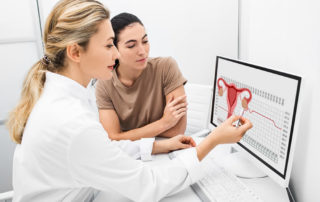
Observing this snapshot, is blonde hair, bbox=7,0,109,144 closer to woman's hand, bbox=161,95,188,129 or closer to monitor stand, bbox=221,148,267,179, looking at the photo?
woman's hand, bbox=161,95,188,129

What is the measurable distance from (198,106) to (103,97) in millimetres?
703

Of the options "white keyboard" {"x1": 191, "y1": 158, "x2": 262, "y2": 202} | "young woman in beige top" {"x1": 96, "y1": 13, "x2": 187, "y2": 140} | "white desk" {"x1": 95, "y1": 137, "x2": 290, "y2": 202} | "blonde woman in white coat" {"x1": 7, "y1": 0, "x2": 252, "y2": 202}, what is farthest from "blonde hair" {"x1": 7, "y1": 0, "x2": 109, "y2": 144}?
"white keyboard" {"x1": 191, "y1": 158, "x2": 262, "y2": 202}

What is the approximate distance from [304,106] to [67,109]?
0.71 m

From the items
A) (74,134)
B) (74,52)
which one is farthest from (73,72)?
(74,134)

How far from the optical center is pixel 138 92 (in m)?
1.52

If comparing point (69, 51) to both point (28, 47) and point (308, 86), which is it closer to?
point (308, 86)

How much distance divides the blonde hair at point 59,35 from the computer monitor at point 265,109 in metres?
0.53

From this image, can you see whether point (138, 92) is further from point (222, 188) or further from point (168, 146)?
point (222, 188)

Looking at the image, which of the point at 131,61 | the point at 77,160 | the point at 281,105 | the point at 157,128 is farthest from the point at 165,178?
the point at 131,61

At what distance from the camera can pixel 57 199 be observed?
0.85m

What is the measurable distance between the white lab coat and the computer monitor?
1.01 ft

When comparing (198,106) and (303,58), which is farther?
(198,106)

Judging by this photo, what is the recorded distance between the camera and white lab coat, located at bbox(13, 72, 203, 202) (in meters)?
0.76

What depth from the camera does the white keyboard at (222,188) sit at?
858 mm
